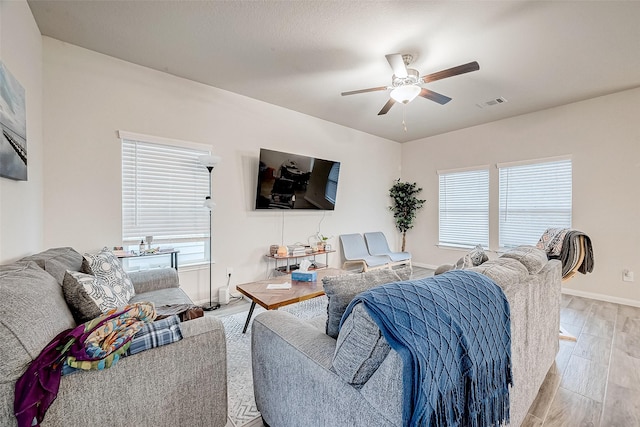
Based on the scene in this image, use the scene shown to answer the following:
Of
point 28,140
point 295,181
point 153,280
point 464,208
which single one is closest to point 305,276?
point 153,280

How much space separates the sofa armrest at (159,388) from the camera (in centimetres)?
97

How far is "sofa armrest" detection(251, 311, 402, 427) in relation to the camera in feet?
3.08

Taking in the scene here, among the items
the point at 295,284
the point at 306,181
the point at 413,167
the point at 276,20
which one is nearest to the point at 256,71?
the point at 276,20

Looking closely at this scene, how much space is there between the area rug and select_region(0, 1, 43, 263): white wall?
161 centimetres

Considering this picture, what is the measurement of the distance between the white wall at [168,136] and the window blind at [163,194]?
11 cm

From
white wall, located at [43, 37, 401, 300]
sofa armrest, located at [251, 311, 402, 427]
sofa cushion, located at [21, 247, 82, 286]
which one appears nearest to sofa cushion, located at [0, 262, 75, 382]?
sofa cushion, located at [21, 247, 82, 286]

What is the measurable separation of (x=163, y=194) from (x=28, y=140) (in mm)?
1176

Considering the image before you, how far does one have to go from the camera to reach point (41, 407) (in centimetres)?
87

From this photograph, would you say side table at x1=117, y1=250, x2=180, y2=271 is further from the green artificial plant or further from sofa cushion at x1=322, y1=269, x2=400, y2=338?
the green artificial plant

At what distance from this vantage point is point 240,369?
2.05 m

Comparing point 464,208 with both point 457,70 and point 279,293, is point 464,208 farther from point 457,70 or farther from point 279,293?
point 279,293

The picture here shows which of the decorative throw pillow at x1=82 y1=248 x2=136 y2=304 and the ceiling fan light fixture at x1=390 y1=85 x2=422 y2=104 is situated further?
the ceiling fan light fixture at x1=390 y1=85 x2=422 y2=104

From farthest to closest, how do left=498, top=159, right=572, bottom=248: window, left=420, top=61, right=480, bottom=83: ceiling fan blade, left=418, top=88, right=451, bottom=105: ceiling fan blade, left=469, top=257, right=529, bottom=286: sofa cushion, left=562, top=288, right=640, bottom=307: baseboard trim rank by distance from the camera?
left=498, top=159, right=572, bottom=248: window, left=562, top=288, right=640, bottom=307: baseboard trim, left=418, top=88, right=451, bottom=105: ceiling fan blade, left=420, top=61, right=480, bottom=83: ceiling fan blade, left=469, top=257, right=529, bottom=286: sofa cushion

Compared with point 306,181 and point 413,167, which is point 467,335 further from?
point 413,167
